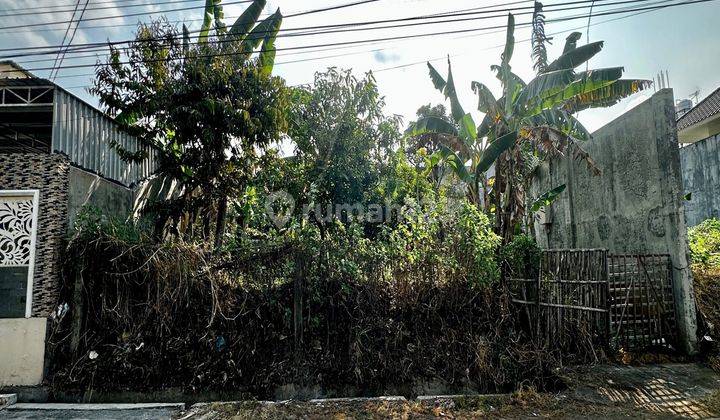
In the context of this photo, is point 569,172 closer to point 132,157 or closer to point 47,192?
point 132,157

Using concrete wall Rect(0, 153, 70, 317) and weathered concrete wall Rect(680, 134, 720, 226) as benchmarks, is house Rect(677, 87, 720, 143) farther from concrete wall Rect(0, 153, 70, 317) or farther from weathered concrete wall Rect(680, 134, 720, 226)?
concrete wall Rect(0, 153, 70, 317)

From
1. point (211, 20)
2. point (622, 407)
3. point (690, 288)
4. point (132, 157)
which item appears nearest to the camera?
point (622, 407)

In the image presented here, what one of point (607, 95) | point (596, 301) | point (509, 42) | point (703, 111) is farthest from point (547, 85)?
point (703, 111)

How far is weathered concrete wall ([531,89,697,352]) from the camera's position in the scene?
646 centimetres

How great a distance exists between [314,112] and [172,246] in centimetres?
421

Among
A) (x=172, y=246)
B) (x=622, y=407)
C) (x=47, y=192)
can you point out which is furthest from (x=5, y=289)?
(x=622, y=407)

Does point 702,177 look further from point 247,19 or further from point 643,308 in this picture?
point 247,19

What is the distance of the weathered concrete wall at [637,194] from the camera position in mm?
6461

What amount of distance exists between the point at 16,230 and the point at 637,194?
10592mm

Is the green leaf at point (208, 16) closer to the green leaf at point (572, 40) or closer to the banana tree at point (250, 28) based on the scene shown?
the banana tree at point (250, 28)

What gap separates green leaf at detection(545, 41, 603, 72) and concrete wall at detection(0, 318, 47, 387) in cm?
1087

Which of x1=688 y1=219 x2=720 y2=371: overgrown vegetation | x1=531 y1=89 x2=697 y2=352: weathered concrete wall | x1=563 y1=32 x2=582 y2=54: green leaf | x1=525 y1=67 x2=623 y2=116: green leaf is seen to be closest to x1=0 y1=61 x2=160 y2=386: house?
x1=525 y1=67 x2=623 y2=116: green leaf

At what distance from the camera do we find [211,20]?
8.75 metres

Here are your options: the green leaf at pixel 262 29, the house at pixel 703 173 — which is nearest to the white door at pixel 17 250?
the green leaf at pixel 262 29
